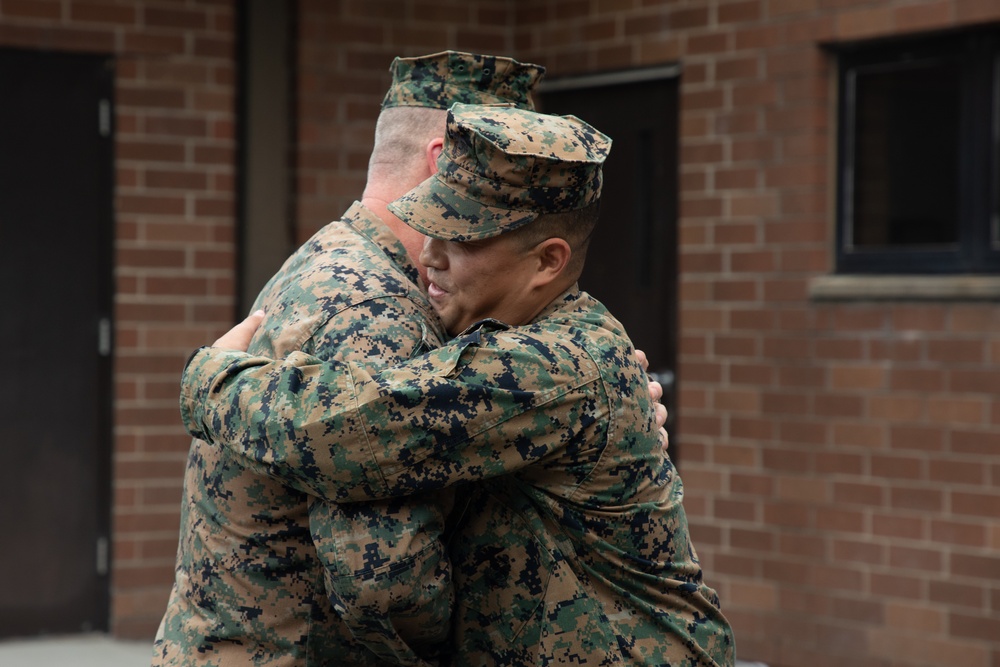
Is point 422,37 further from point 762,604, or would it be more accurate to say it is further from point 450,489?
point 450,489

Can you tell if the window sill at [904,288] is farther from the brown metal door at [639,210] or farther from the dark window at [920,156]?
the brown metal door at [639,210]

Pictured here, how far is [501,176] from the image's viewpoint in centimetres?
225

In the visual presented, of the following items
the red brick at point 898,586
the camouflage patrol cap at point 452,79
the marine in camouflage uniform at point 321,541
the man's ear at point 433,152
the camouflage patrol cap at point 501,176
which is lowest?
the red brick at point 898,586

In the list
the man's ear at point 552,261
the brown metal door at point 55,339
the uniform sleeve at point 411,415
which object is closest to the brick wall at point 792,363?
the brown metal door at point 55,339

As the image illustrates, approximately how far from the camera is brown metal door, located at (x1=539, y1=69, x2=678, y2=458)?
6770mm

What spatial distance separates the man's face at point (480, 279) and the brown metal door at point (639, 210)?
4.42 m

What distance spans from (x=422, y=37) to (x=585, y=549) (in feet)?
16.7

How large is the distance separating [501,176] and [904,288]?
3883 millimetres

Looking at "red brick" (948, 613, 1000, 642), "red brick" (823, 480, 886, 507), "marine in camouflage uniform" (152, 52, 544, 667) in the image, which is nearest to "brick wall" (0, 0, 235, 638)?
"red brick" (823, 480, 886, 507)

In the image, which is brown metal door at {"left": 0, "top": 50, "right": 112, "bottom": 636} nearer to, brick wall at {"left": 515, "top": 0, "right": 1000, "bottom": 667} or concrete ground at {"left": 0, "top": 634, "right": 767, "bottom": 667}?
concrete ground at {"left": 0, "top": 634, "right": 767, "bottom": 667}

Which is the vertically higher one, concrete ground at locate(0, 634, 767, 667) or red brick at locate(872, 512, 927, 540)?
red brick at locate(872, 512, 927, 540)

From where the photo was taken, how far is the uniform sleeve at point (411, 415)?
2.11 meters

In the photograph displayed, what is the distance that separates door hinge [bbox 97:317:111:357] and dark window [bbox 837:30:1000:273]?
3449mm

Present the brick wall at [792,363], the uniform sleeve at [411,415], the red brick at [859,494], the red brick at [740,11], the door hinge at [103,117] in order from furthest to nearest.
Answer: the door hinge at [103,117] < the red brick at [740,11] < the red brick at [859,494] < the brick wall at [792,363] < the uniform sleeve at [411,415]
